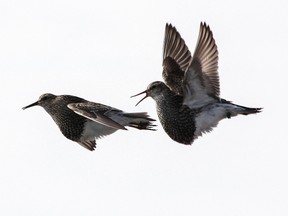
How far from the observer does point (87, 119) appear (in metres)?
19.9

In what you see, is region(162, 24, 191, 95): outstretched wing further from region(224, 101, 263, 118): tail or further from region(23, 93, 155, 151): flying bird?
region(224, 101, 263, 118): tail

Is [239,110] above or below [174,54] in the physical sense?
below

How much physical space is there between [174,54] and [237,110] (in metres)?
3.05

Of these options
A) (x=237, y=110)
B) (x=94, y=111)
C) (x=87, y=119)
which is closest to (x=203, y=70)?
(x=237, y=110)

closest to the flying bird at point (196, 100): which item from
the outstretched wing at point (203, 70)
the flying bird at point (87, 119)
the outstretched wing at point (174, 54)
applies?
the outstretched wing at point (203, 70)

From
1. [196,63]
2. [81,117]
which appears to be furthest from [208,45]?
[81,117]

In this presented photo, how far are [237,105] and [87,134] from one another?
294cm

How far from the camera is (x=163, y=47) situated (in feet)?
71.3

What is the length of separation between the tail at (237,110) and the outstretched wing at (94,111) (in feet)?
6.25

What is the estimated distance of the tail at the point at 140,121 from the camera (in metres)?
19.5

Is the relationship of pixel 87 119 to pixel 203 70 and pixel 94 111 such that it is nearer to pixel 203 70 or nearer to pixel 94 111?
pixel 94 111

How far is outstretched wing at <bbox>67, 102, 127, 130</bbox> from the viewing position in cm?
1905

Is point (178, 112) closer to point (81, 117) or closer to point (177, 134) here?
point (177, 134)

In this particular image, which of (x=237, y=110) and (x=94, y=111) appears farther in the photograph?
(x=94, y=111)
